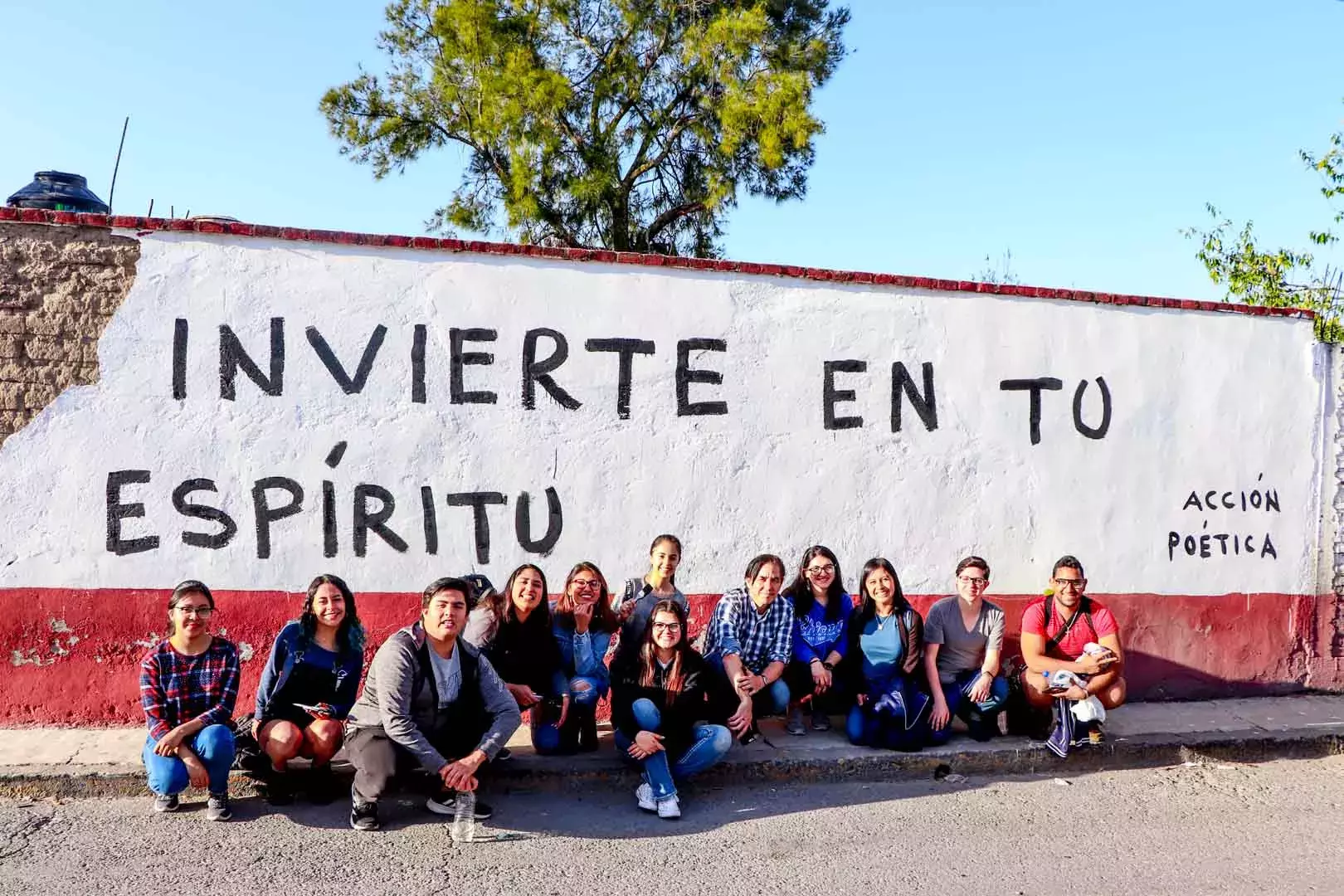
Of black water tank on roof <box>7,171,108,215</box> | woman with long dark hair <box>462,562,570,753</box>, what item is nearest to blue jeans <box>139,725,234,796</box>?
woman with long dark hair <box>462,562,570,753</box>

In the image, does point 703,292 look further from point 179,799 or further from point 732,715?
point 179,799

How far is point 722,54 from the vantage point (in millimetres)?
18953

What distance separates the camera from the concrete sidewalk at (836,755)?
4867 mm

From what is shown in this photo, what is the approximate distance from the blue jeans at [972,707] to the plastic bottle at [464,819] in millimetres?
2460

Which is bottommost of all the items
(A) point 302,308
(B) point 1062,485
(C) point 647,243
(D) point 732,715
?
(D) point 732,715

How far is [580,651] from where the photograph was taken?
5.40m

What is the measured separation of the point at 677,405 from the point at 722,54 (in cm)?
1445

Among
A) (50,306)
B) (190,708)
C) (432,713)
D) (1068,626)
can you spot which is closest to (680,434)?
(432,713)

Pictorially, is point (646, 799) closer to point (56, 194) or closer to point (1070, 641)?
point (1070, 641)

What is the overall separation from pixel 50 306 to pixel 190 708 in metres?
2.48

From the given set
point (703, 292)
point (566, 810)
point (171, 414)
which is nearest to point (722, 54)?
point (703, 292)

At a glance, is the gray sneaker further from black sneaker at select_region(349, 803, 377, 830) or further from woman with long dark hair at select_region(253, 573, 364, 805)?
black sneaker at select_region(349, 803, 377, 830)

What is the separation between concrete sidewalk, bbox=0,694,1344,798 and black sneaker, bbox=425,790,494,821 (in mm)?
337

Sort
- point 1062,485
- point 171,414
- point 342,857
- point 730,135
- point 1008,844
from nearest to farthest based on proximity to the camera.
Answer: point 342,857, point 1008,844, point 171,414, point 1062,485, point 730,135
